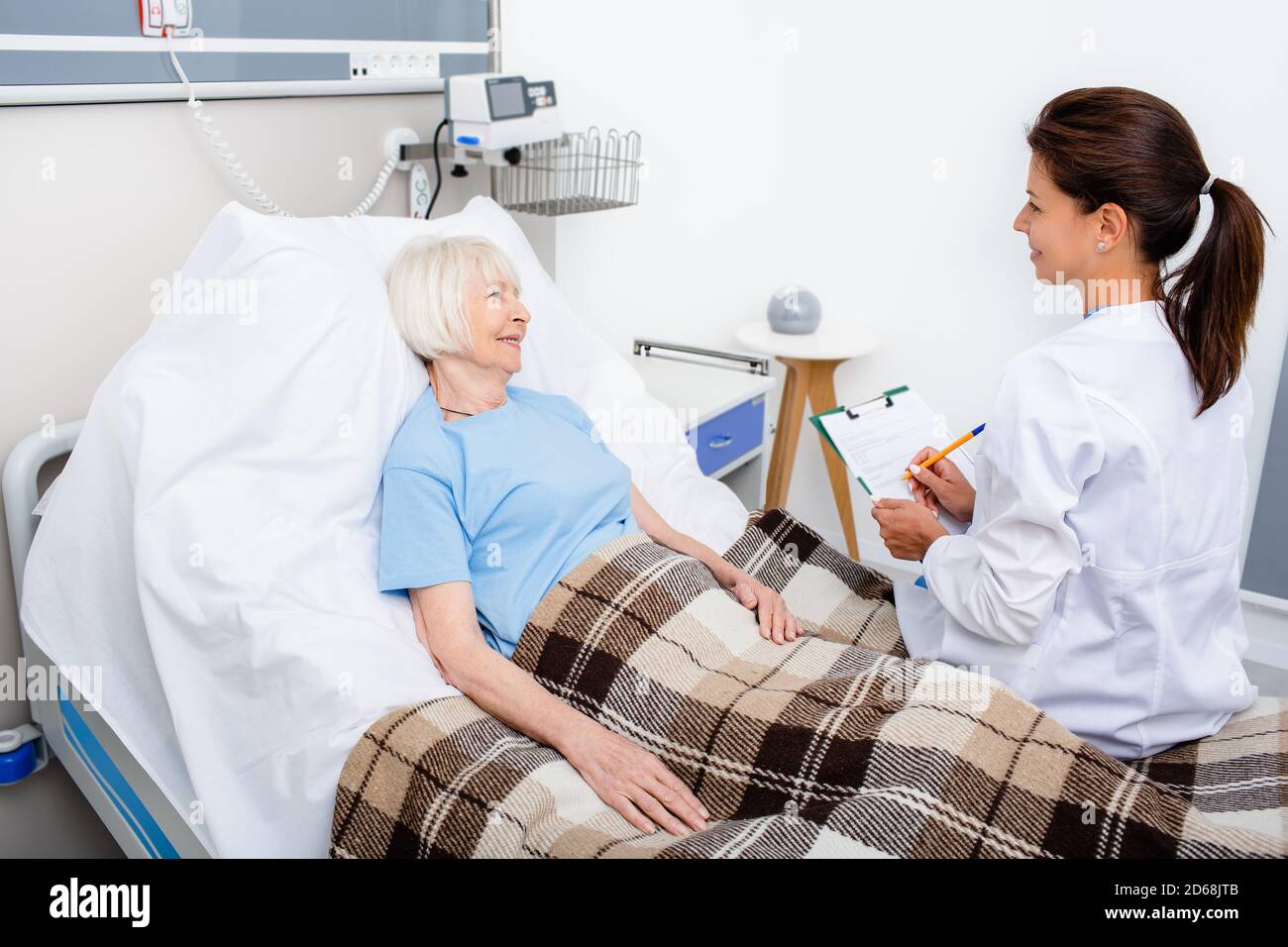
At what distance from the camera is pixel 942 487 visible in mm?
1680

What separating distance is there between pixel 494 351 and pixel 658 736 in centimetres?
60

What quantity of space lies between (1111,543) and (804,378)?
1519 mm

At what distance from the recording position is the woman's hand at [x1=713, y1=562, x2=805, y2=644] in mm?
1519

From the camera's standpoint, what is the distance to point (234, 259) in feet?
5.05

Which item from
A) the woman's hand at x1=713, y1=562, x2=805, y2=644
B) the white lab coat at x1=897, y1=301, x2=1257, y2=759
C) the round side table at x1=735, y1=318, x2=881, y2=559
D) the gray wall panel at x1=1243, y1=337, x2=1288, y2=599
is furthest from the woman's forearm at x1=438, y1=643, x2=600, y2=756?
the gray wall panel at x1=1243, y1=337, x2=1288, y2=599

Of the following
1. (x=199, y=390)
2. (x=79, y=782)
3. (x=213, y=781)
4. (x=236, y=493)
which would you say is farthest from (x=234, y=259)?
(x=79, y=782)

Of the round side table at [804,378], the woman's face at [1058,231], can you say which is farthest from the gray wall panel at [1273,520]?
the woman's face at [1058,231]

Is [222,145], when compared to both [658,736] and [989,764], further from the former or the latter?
[989,764]

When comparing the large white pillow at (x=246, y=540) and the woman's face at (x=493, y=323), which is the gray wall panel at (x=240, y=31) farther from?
the woman's face at (x=493, y=323)

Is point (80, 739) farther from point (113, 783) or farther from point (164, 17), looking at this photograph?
point (164, 17)

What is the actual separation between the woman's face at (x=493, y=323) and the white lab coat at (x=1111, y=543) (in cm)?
67

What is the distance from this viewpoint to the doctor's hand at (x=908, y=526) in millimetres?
1601

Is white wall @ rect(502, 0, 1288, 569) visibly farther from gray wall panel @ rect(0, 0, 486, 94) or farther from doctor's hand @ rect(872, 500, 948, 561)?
doctor's hand @ rect(872, 500, 948, 561)

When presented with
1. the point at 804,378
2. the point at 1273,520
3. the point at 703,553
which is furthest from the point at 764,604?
the point at 1273,520
